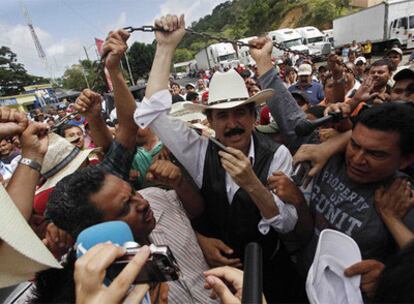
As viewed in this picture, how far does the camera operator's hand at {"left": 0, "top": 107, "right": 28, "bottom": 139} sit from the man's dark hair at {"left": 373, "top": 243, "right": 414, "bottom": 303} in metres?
1.71

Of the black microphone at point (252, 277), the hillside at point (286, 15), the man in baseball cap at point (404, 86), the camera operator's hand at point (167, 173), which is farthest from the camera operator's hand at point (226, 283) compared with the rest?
the hillside at point (286, 15)

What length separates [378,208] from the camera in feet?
4.84

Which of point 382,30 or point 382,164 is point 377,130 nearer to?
point 382,164

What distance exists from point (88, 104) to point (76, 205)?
106 cm

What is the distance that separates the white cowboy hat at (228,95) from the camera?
201 centimetres

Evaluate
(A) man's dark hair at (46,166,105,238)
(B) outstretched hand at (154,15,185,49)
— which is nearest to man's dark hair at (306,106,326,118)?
(B) outstretched hand at (154,15,185,49)

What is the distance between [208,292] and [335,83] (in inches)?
95.9

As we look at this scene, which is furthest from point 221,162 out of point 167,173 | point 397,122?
point 397,122

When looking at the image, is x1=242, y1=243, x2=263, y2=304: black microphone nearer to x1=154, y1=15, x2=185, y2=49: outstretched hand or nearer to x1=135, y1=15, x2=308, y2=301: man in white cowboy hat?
x1=135, y1=15, x2=308, y2=301: man in white cowboy hat

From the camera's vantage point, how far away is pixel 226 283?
1.03 m

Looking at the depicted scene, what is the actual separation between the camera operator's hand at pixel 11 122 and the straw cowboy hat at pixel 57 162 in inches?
20.4

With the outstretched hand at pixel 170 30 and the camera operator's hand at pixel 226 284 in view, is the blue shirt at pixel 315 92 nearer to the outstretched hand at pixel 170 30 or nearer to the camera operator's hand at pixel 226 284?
the outstretched hand at pixel 170 30

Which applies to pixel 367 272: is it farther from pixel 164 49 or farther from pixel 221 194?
pixel 164 49

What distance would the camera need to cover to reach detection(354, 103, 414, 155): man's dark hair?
5.09 feet
